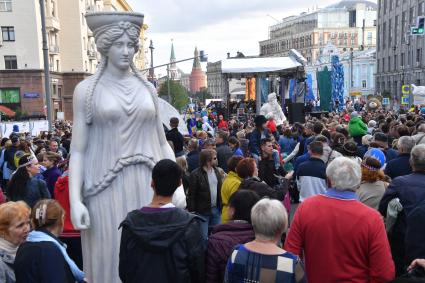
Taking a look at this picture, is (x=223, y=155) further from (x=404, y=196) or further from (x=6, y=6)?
(x=6, y=6)

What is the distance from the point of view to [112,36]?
3.56 m

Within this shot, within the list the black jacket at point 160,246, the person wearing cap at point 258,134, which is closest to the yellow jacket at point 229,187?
the black jacket at point 160,246

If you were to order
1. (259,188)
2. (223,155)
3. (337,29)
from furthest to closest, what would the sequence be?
(337,29)
(223,155)
(259,188)

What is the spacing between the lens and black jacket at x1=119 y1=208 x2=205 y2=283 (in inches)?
114

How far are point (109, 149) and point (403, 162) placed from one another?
4.00 meters

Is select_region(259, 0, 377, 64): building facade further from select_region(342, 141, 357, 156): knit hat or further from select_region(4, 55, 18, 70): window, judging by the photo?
select_region(342, 141, 357, 156): knit hat

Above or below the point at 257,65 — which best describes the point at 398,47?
above

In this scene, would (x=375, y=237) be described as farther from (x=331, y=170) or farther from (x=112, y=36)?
(x=112, y=36)

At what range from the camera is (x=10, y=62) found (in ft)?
132

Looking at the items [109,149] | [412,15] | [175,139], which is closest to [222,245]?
[109,149]

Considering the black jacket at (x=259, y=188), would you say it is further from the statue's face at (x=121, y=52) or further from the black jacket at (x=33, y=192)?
the black jacket at (x=33, y=192)

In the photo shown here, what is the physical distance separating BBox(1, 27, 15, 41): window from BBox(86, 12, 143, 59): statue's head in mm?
40040

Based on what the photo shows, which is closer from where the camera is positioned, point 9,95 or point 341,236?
point 341,236

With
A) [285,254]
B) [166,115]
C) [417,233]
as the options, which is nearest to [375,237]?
[417,233]
